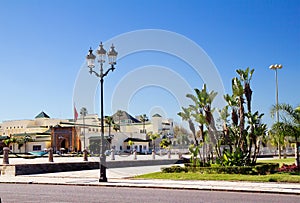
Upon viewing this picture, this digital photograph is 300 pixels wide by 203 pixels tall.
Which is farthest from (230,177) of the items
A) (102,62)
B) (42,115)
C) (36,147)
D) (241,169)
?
(42,115)

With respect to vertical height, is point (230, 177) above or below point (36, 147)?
above

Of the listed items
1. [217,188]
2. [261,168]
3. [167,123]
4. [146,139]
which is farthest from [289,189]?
[167,123]

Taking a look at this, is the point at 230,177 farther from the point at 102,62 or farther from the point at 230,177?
the point at 102,62

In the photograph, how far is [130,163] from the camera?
37.6 metres

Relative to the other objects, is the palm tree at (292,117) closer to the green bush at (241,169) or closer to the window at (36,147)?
the green bush at (241,169)

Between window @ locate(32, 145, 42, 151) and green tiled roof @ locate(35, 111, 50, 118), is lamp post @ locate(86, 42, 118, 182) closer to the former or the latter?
window @ locate(32, 145, 42, 151)

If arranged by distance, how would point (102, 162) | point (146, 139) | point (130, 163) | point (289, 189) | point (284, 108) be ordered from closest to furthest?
point (289, 189) < point (102, 162) < point (284, 108) < point (130, 163) < point (146, 139)

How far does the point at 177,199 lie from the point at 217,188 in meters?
3.39

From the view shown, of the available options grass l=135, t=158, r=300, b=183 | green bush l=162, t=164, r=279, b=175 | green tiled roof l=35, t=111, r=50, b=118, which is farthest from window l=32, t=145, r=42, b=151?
green bush l=162, t=164, r=279, b=175

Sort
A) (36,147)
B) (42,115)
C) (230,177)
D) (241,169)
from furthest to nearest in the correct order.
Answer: (42,115) < (36,147) < (241,169) < (230,177)

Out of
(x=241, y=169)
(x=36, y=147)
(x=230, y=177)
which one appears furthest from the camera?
(x=36, y=147)

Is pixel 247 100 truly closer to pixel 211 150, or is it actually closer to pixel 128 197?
pixel 211 150

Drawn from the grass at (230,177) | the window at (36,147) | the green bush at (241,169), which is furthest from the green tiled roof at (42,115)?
the green bush at (241,169)

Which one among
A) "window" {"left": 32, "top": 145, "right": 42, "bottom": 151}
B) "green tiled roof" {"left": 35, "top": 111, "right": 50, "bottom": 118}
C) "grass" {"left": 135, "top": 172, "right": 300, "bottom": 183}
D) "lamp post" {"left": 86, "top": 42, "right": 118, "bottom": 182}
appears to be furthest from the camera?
"green tiled roof" {"left": 35, "top": 111, "right": 50, "bottom": 118}
